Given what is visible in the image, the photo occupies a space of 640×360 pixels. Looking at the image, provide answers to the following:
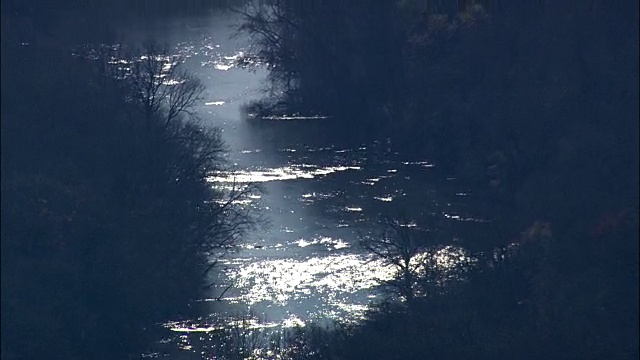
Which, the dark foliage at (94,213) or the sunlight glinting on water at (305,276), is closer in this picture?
the dark foliage at (94,213)

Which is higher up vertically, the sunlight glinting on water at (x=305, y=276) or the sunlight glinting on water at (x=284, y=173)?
the sunlight glinting on water at (x=284, y=173)

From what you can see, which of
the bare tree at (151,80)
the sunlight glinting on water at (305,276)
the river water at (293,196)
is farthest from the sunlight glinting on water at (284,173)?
the sunlight glinting on water at (305,276)

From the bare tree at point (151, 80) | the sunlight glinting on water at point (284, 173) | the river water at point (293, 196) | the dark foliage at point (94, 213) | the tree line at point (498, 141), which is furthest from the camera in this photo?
the sunlight glinting on water at point (284, 173)

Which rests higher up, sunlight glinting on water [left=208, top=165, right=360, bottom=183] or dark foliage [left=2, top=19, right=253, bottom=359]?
sunlight glinting on water [left=208, top=165, right=360, bottom=183]

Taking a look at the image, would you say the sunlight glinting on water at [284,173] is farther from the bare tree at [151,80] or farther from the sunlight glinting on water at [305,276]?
the sunlight glinting on water at [305,276]

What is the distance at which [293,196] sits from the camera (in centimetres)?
4041

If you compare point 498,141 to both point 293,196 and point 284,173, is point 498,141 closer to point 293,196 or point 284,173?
point 284,173

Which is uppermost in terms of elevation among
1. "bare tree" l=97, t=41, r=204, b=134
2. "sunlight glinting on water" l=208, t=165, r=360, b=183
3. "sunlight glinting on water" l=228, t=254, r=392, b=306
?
"bare tree" l=97, t=41, r=204, b=134

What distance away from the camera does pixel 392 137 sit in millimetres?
46844

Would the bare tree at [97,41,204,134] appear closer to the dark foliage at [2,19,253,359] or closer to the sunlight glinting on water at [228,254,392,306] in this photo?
the dark foliage at [2,19,253,359]

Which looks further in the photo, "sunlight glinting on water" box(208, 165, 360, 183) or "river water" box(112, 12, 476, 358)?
"sunlight glinting on water" box(208, 165, 360, 183)

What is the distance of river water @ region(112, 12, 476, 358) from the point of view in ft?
104

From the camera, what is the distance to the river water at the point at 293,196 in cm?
3162

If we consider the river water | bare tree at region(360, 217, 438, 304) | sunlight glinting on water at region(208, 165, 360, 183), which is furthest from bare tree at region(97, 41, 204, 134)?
bare tree at region(360, 217, 438, 304)
